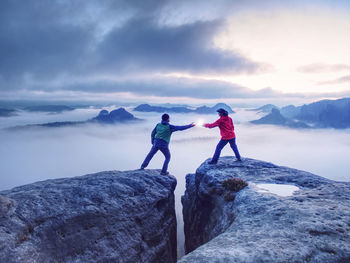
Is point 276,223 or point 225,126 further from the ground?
point 225,126

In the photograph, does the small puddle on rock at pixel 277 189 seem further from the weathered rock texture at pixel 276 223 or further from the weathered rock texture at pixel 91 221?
the weathered rock texture at pixel 91 221

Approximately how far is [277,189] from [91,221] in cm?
1313

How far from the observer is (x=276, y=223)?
948cm

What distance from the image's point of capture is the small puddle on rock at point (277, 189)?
1424cm

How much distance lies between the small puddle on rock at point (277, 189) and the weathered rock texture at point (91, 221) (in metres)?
7.80

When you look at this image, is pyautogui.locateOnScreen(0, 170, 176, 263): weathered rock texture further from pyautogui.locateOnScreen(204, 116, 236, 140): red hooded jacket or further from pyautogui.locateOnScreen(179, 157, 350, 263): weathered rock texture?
pyautogui.locateOnScreen(204, 116, 236, 140): red hooded jacket

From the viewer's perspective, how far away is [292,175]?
59.3 feet

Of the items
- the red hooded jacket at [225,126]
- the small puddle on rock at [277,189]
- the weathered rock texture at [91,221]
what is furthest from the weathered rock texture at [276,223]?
the weathered rock texture at [91,221]

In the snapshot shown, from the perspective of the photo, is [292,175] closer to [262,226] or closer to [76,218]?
[262,226]

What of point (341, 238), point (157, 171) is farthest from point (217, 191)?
point (341, 238)

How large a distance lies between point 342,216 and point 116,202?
13.2m

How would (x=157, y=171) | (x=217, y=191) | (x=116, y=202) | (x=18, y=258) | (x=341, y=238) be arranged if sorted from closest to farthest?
(x=341, y=238)
(x=18, y=258)
(x=116, y=202)
(x=217, y=191)
(x=157, y=171)

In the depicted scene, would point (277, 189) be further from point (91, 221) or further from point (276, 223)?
point (91, 221)

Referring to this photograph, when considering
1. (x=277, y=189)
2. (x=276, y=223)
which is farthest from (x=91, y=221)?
(x=277, y=189)
